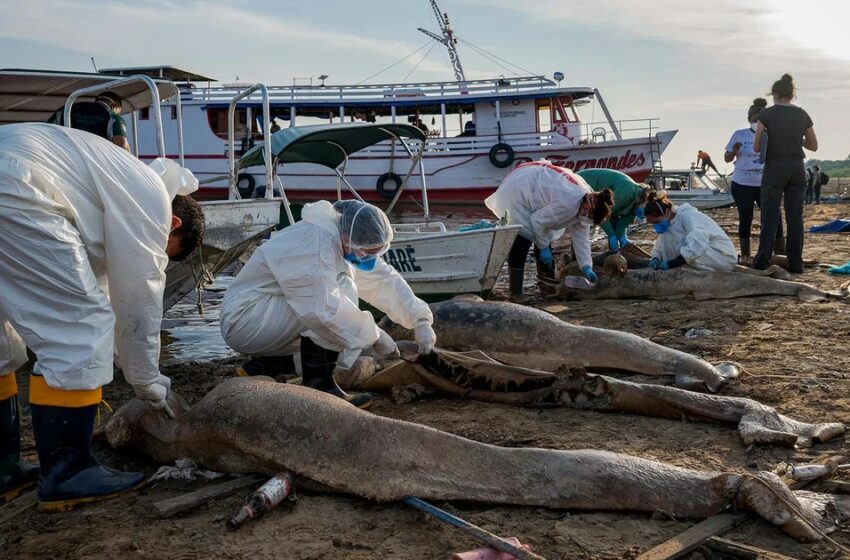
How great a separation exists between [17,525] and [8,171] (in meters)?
1.61

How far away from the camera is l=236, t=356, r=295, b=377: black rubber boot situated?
5723mm

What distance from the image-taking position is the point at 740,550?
3.20 metres

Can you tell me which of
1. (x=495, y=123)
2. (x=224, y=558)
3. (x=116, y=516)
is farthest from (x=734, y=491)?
(x=495, y=123)

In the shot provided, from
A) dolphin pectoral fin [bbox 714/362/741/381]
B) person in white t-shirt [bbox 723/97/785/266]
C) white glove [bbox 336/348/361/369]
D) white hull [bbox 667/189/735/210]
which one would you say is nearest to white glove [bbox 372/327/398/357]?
white glove [bbox 336/348/361/369]

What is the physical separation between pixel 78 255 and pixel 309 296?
158 cm

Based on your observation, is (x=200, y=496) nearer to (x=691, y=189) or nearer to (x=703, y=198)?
(x=703, y=198)

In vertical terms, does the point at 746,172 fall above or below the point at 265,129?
below

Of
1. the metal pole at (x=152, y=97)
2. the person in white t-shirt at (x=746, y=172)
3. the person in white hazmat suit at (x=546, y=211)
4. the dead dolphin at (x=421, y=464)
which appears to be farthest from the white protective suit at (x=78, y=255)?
the person in white t-shirt at (x=746, y=172)

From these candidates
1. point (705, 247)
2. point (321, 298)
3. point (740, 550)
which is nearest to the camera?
point (740, 550)

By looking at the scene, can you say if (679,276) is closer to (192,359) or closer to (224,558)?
(192,359)

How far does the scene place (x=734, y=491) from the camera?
358cm

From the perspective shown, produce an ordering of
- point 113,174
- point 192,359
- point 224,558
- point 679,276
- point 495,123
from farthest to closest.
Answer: point 495,123
point 679,276
point 192,359
point 113,174
point 224,558

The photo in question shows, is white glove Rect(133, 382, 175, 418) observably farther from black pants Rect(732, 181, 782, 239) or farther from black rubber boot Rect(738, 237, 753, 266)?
black rubber boot Rect(738, 237, 753, 266)

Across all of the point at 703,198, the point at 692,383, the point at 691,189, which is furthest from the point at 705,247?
the point at 691,189
